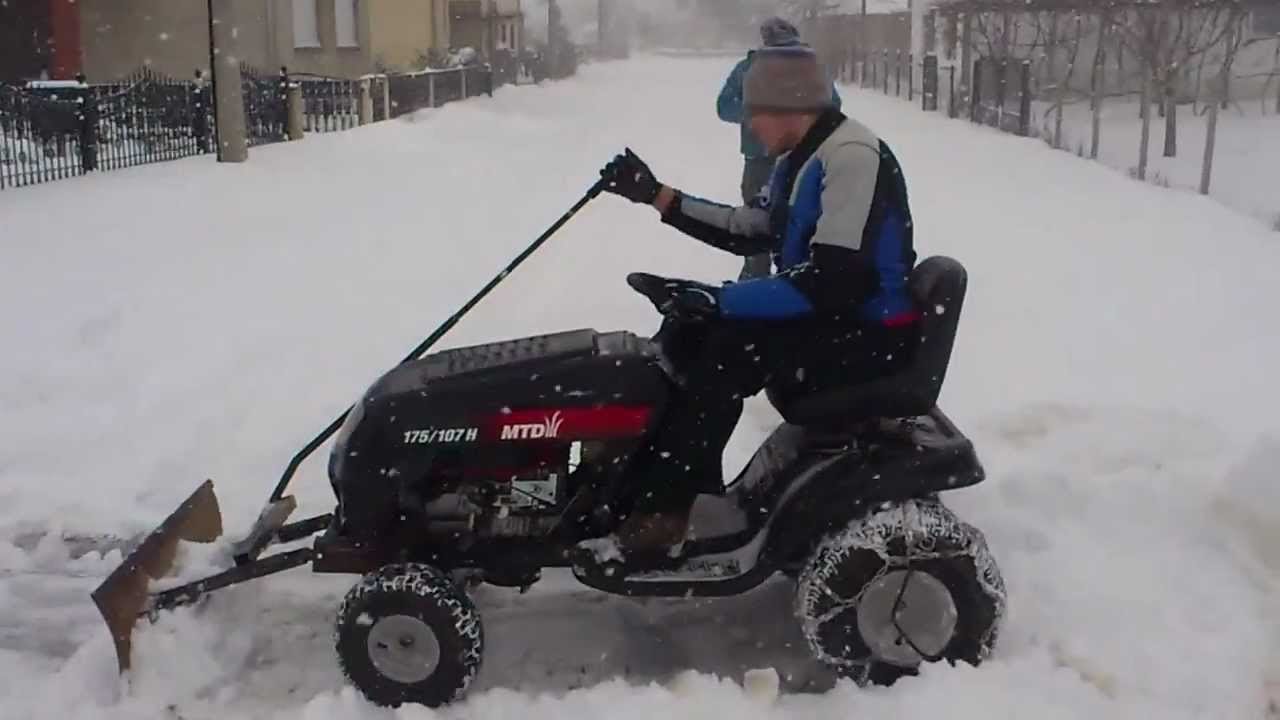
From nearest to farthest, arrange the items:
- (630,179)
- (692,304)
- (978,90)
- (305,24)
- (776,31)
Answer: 1. (692,304)
2. (630,179)
3. (776,31)
4. (978,90)
5. (305,24)

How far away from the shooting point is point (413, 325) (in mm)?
7566

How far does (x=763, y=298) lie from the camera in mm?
3453

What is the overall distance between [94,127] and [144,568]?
34.1 ft

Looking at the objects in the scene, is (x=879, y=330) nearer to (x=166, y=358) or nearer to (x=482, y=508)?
(x=482, y=508)

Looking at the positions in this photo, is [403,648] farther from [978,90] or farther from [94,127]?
[978,90]

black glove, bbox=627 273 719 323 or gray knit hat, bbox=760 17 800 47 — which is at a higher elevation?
gray knit hat, bbox=760 17 800 47

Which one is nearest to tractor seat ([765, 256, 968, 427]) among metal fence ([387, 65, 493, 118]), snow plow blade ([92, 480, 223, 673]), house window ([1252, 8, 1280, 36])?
snow plow blade ([92, 480, 223, 673])

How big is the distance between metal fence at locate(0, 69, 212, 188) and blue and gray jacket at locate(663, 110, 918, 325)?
1025 centimetres

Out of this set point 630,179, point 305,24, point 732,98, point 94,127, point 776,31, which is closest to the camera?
point 630,179

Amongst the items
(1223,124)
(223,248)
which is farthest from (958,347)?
(1223,124)

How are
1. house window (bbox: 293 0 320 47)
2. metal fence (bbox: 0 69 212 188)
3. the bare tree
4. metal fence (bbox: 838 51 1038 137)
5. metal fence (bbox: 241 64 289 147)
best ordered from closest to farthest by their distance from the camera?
1. metal fence (bbox: 0 69 212 188)
2. metal fence (bbox: 241 64 289 147)
3. the bare tree
4. metal fence (bbox: 838 51 1038 137)
5. house window (bbox: 293 0 320 47)

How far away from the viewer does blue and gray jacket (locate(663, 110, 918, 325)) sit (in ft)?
11.2

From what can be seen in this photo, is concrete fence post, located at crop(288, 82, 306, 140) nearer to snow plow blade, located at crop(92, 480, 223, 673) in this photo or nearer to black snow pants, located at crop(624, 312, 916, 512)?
snow plow blade, located at crop(92, 480, 223, 673)

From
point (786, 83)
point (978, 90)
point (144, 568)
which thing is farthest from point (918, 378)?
point (978, 90)
